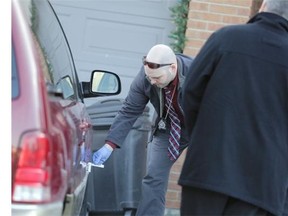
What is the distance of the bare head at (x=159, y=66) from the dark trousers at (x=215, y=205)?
1.50 m

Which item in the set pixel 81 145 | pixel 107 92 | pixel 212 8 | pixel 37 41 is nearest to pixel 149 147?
pixel 107 92

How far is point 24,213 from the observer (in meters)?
2.50

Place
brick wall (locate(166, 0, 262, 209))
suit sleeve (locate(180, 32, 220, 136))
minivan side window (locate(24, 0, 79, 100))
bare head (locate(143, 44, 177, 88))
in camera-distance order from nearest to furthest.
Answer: minivan side window (locate(24, 0, 79, 100)), suit sleeve (locate(180, 32, 220, 136)), bare head (locate(143, 44, 177, 88)), brick wall (locate(166, 0, 262, 209))

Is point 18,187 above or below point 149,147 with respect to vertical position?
above

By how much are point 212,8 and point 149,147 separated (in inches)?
68.6

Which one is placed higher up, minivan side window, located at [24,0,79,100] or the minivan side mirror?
minivan side window, located at [24,0,79,100]

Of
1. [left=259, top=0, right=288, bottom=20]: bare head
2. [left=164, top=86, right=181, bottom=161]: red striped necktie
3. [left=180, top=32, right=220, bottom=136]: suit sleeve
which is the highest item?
[left=259, top=0, right=288, bottom=20]: bare head

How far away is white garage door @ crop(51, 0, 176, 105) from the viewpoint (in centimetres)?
754

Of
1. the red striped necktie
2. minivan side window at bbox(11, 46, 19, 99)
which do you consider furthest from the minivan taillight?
the red striped necktie

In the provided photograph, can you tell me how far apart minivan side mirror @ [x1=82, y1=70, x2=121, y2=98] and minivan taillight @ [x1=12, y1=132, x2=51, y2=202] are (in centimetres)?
242

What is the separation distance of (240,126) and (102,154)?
1.99 metres

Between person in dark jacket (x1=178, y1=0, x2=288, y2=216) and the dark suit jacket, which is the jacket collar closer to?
person in dark jacket (x1=178, y1=0, x2=288, y2=216)

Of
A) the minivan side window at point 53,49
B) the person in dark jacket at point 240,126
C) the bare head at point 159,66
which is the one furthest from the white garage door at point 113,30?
the person in dark jacket at point 240,126
